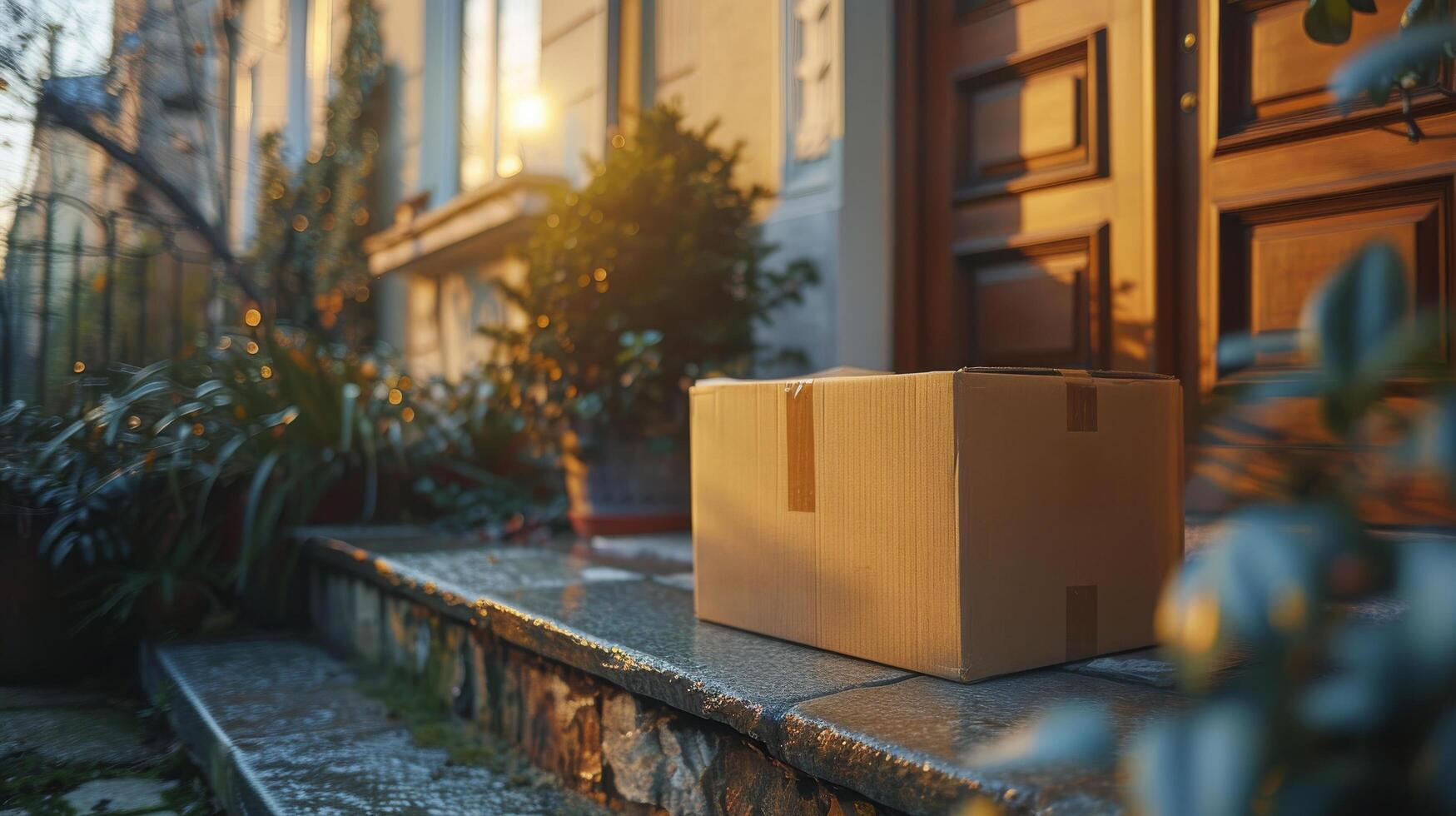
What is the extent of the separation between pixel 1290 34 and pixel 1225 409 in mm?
1725

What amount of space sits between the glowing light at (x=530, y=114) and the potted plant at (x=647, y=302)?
1381 mm

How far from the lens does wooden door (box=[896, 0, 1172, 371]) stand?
2.20 m

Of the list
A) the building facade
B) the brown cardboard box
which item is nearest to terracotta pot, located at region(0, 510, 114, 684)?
the building facade

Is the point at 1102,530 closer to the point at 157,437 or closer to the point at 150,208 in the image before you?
the point at 157,437

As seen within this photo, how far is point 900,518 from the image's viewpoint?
1215mm

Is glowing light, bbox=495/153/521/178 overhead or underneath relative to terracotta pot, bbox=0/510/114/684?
overhead

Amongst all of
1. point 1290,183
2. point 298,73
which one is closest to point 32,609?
point 1290,183

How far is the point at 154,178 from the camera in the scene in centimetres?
384

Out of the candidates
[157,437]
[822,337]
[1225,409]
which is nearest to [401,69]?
[157,437]

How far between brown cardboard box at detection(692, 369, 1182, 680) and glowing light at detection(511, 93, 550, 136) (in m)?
3.07

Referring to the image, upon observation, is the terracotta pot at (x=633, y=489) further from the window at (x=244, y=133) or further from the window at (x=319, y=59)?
the window at (x=244, y=133)

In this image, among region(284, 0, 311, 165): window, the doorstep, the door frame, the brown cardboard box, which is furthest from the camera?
region(284, 0, 311, 165): window

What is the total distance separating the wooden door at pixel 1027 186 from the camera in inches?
86.6

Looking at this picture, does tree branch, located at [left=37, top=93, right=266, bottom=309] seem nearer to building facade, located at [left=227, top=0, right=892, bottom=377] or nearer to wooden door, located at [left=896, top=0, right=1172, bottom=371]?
building facade, located at [left=227, top=0, right=892, bottom=377]
